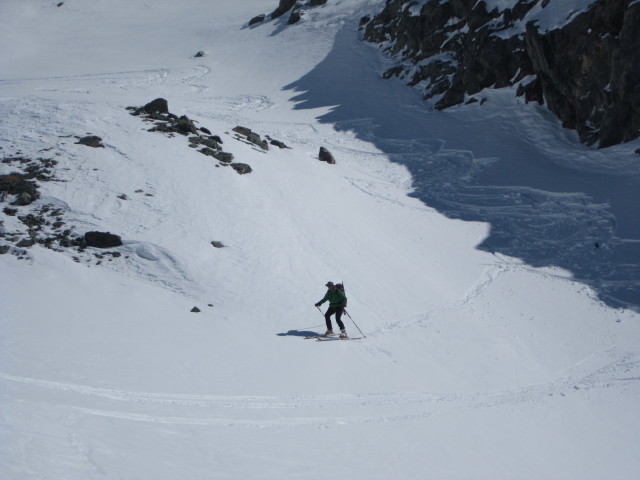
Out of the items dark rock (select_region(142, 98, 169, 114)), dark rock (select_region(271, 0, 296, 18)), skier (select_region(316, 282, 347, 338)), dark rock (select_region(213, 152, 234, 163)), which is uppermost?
dark rock (select_region(271, 0, 296, 18))

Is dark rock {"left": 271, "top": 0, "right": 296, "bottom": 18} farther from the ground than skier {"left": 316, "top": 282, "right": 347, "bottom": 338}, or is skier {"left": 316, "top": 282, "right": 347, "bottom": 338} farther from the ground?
dark rock {"left": 271, "top": 0, "right": 296, "bottom": 18}

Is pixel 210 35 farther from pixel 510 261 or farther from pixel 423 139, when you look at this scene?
pixel 510 261

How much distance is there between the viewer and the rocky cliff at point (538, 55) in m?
25.2

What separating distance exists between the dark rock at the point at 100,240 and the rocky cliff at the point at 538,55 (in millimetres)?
20501

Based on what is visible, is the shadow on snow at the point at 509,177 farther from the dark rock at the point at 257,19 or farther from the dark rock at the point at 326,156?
the dark rock at the point at 257,19

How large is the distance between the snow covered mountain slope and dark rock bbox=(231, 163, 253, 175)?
0.88 feet

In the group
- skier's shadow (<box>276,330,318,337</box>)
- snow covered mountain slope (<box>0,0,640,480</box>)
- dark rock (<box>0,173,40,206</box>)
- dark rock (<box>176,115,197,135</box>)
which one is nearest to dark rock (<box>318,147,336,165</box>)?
snow covered mountain slope (<box>0,0,640,480</box>)

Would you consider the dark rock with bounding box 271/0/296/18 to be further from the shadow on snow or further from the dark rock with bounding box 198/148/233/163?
the dark rock with bounding box 198/148/233/163

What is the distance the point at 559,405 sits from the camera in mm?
12445

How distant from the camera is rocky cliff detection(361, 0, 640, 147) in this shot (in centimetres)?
2516

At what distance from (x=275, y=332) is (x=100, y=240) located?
211 inches

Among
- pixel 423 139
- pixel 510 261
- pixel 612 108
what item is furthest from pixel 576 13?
pixel 510 261

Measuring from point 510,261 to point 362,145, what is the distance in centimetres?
1264

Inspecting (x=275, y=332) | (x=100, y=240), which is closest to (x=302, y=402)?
(x=275, y=332)
